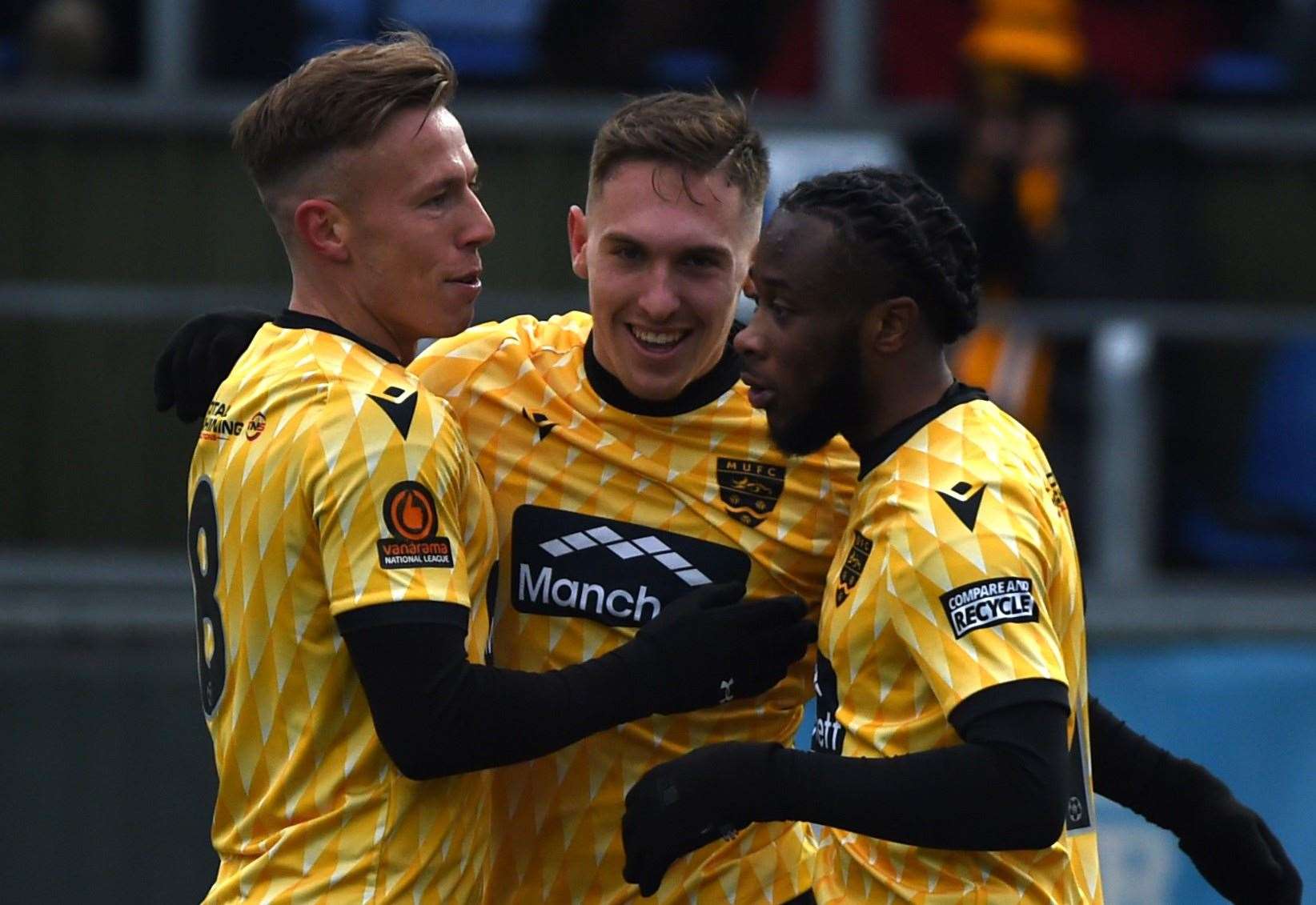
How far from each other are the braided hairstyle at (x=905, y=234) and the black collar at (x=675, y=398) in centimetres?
45

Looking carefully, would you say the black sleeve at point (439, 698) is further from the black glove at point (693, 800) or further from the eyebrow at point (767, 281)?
the eyebrow at point (767, 281)

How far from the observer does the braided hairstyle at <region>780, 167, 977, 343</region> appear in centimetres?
333

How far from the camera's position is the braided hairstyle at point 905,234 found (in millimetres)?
3330

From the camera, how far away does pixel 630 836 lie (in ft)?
10.7

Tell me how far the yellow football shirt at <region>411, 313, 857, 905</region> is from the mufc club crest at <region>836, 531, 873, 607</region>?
1.10 ft

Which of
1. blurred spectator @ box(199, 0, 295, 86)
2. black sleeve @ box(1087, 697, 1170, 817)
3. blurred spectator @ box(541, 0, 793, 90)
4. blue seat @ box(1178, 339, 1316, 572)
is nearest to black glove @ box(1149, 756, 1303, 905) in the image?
black sleeve @ box(1087, 697, 1170, 817)

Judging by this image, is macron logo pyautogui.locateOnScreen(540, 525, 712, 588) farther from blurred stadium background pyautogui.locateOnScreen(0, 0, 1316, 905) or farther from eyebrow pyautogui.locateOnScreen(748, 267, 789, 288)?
blurred stadium background pyautogui.locateOnScreen(0, 0, 1316, 905)

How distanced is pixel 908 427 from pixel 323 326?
0.97 metres

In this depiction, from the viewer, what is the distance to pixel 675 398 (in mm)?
3742

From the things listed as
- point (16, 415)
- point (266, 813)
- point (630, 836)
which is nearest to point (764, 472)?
point (630, 836)

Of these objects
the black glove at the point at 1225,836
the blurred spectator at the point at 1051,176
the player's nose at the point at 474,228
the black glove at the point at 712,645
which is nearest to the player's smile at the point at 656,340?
the player's nose at the point at 474,228

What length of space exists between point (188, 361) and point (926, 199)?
137 cm

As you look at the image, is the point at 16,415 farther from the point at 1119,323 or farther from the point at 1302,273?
the point at 1302,273

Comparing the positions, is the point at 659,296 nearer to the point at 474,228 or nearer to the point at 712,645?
the point at 474,228
